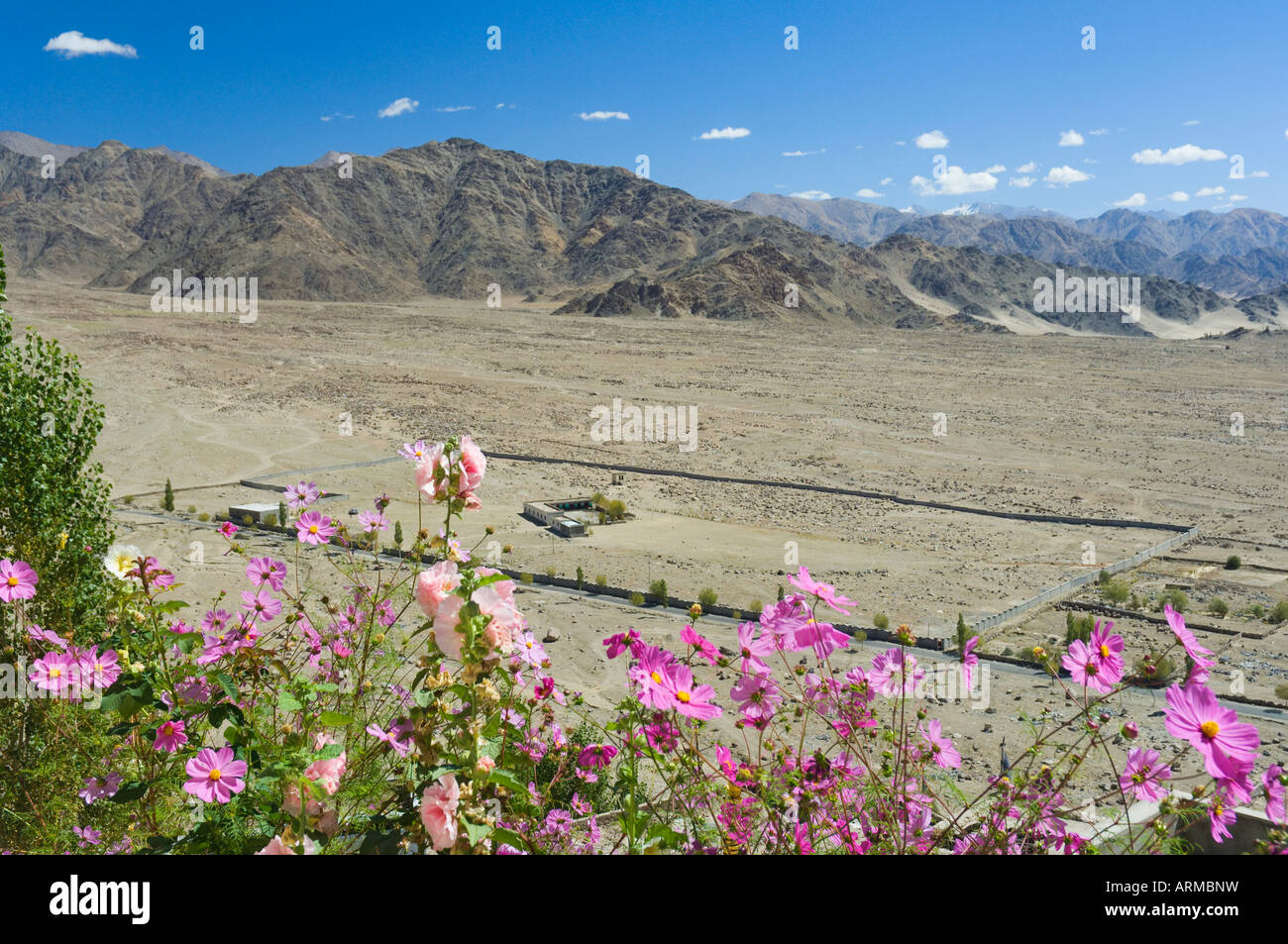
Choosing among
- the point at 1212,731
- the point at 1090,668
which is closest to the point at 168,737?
the point at 1090,668

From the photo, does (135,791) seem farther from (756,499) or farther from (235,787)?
(756,499)

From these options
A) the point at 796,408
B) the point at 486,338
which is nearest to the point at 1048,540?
the point at 796,408

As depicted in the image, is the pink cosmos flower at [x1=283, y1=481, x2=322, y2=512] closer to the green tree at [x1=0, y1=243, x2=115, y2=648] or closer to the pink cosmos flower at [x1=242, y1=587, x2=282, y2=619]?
the pink cosmos flower at [x1=242, y1=587, x2=282, y2=619]

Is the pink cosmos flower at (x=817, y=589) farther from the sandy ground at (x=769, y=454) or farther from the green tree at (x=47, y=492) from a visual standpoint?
the sandy ground at (x=769, y=454)

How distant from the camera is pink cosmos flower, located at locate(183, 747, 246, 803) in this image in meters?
1.84

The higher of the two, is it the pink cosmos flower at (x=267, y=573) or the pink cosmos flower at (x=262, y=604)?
the pink cosmos flower at (x=267, y=573)

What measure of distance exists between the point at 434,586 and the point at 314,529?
3.64 feet

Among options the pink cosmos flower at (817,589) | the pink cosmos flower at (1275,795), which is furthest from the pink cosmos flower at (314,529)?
the pink cosmos flower at (1275,795)

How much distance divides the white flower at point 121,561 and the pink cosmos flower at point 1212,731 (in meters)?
2.16

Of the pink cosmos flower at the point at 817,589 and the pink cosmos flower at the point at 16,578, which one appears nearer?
the pink cosmos flower at the point at 817,589

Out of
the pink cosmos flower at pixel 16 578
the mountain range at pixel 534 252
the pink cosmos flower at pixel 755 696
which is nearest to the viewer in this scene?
the pink cosmos flower at pixel 755 696

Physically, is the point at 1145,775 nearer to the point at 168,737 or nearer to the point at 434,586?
the point at 434,586

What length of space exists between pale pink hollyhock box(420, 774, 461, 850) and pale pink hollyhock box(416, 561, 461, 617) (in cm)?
29

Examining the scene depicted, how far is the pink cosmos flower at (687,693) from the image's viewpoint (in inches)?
66.2
